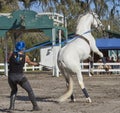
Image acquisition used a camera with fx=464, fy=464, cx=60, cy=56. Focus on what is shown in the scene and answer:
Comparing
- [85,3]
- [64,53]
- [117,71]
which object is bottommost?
[117,71]

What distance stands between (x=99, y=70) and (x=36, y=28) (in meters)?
5.33

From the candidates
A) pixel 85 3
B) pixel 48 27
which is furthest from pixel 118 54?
pixel 48 27

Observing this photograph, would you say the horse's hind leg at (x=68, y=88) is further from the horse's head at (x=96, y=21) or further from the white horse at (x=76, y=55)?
the horse's head at (x=96, y=21)

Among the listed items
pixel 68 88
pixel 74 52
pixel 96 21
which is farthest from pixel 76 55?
pixel 96 21

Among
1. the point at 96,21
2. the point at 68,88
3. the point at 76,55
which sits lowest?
the point at 68,88

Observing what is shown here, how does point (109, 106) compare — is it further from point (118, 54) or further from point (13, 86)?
point (118, 54)

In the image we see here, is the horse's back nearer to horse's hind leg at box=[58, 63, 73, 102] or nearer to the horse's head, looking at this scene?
horse's hind leg at box=[58, 63, 73, 102]

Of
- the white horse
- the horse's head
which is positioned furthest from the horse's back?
the horse's head

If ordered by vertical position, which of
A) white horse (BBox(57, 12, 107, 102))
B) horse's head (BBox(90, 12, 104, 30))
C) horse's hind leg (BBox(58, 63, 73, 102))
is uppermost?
horse's head (BBox(90, 12, 104, 30))

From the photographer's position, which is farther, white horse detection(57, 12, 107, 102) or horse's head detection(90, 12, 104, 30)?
horse's head detection(90, 12, 104, 30)

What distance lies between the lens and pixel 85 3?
45906mm

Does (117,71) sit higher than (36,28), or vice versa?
(36,28)

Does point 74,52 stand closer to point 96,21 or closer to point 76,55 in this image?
point 76,55

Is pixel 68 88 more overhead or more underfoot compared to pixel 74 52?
more underfoot
